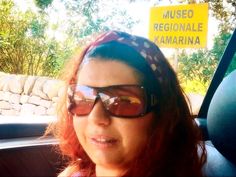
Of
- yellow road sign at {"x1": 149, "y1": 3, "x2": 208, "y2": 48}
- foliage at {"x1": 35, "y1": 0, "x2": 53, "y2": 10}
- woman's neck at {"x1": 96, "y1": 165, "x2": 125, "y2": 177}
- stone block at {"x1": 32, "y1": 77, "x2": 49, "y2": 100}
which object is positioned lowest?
woman's neck at {"x1": 96, "y1": 165, "x2": 125, "y2": 177}

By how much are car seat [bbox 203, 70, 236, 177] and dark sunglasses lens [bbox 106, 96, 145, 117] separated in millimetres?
357

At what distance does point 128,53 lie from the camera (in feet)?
3.85

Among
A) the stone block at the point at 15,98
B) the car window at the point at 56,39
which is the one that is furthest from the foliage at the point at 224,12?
the stone block at the point at 15,98

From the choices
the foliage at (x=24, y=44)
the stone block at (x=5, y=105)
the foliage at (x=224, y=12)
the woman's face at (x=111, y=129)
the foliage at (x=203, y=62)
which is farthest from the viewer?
the foliage at (x=24, y=44)

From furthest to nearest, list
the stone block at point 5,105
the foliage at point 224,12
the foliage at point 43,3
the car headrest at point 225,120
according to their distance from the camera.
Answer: the foliage at point 43,3, the stone block at point 5,105, the foliage at point 224,12, the car headrest at point 225,120

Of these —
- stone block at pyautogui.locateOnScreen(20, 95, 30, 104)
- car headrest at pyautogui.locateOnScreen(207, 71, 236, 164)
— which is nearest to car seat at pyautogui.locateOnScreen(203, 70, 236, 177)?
car headrest at pyautogui.locateOnScreen(207, 71, 236, 164)

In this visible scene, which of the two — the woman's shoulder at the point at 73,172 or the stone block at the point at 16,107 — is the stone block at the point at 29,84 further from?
the woman's shoulder at the point at 73,172

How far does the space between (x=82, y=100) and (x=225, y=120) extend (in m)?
0.51

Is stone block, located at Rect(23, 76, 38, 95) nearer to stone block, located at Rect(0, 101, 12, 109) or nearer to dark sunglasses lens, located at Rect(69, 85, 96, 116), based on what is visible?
stone block, located at Rect(0, 101, 12, 109)

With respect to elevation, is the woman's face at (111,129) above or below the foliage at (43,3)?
below

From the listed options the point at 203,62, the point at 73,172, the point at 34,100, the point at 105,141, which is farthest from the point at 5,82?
→ the point at 105,141

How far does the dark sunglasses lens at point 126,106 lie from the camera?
1125 millimetres

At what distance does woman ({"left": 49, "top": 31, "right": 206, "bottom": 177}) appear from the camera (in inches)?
44.4

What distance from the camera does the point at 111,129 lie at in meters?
1.12
